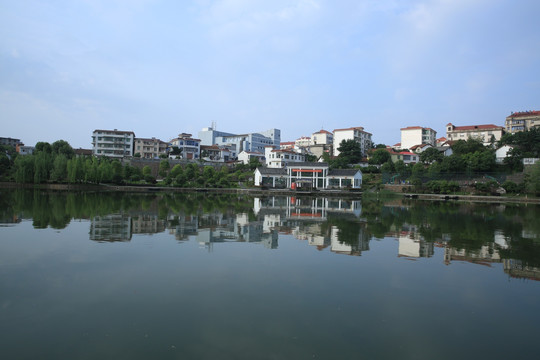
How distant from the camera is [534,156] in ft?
131

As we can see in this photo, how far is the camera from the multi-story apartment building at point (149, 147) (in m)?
57.4

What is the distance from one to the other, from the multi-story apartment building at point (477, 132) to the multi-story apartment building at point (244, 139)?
105 ft

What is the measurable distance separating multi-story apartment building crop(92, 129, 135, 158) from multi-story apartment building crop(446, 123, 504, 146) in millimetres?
55154

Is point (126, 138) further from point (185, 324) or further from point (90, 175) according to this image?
point (185, 324)

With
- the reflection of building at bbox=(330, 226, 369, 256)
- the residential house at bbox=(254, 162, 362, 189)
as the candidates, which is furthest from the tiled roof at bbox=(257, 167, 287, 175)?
the reflection of building at bbox=(330, 226, 369, 256)

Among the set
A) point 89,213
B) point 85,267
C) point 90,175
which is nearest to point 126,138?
point 90,175

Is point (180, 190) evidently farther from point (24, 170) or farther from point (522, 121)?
point (522, 121)

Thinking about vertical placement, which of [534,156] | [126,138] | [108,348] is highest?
[126,138]

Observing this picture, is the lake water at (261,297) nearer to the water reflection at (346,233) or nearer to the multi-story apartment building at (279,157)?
the water reflection at (346,233)

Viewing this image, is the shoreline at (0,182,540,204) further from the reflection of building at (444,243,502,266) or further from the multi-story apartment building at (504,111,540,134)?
the multi-story apartment building at (504,111,540,134)

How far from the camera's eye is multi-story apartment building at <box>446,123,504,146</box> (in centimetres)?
5406

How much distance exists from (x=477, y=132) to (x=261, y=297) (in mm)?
62213

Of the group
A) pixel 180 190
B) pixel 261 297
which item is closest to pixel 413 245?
pixel 261 297

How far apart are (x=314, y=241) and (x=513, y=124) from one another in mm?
60367
